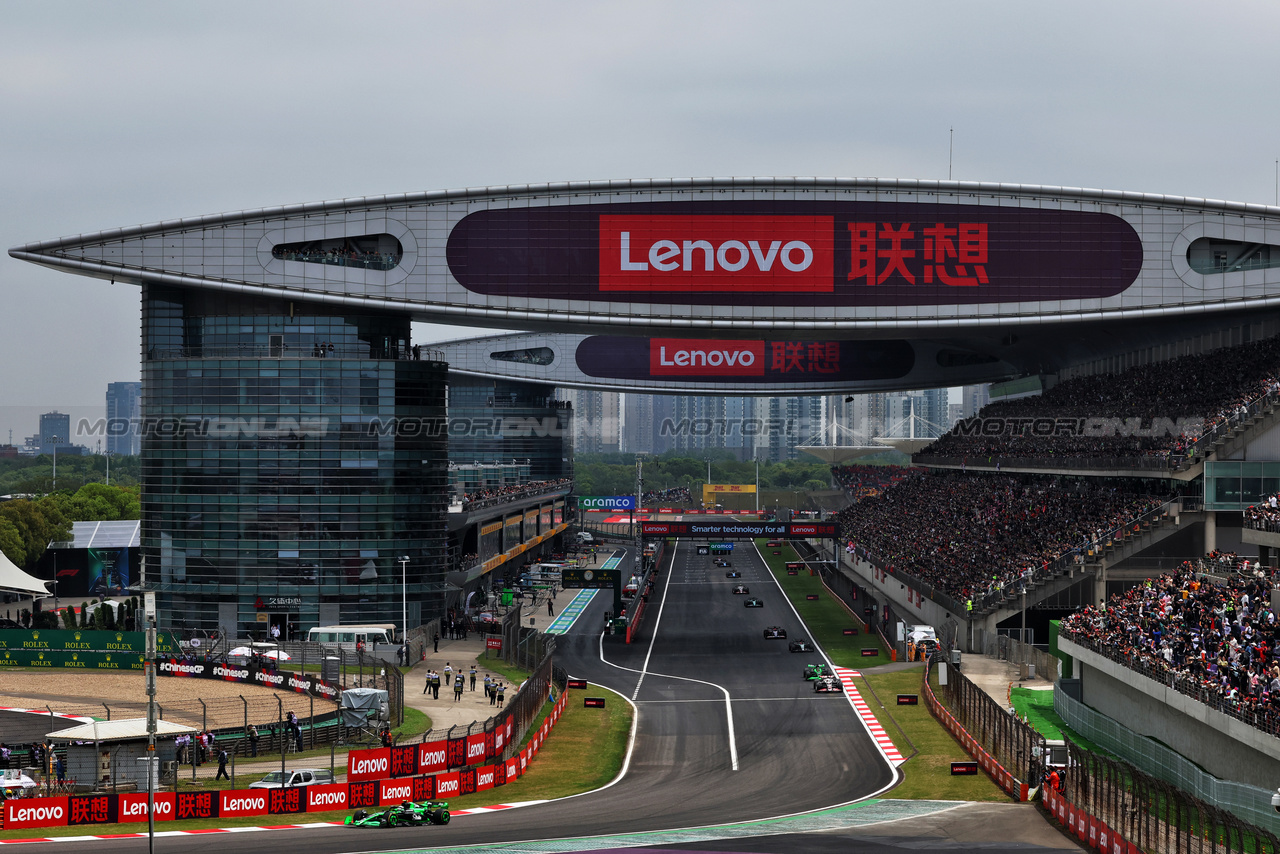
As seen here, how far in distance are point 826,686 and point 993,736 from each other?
16091 mm

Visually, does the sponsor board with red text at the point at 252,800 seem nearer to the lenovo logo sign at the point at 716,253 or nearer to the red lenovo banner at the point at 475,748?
the red lenovo banner at the point at 475,748

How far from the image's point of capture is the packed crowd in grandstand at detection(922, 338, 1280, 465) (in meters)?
56.3

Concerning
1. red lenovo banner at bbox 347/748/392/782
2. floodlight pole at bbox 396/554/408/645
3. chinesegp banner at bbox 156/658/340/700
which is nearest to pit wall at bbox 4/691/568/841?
red lenovo banner at bbox 347/748/392/782

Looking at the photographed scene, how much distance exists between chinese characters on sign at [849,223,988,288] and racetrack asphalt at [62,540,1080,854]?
19.8 m

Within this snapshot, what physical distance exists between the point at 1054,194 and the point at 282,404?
3917 cm

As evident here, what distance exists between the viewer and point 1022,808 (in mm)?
31875

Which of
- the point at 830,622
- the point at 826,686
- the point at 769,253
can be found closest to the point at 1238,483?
the point at 826,686

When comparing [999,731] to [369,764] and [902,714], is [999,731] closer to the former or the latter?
[902,714]

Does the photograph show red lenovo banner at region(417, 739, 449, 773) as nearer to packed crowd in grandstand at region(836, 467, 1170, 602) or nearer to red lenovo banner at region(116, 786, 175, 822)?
red lenovo banner at region(116, 786, 175, 822)

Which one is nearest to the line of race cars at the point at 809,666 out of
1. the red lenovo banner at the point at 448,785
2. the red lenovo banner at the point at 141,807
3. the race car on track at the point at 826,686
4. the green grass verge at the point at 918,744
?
the race car on track at the point at 826,686

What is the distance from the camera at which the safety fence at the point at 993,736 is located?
33000mm

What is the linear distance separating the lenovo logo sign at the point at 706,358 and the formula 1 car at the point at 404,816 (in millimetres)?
71039

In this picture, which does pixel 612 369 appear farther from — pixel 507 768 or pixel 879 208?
pixel 507 768

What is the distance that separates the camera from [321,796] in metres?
31.9
